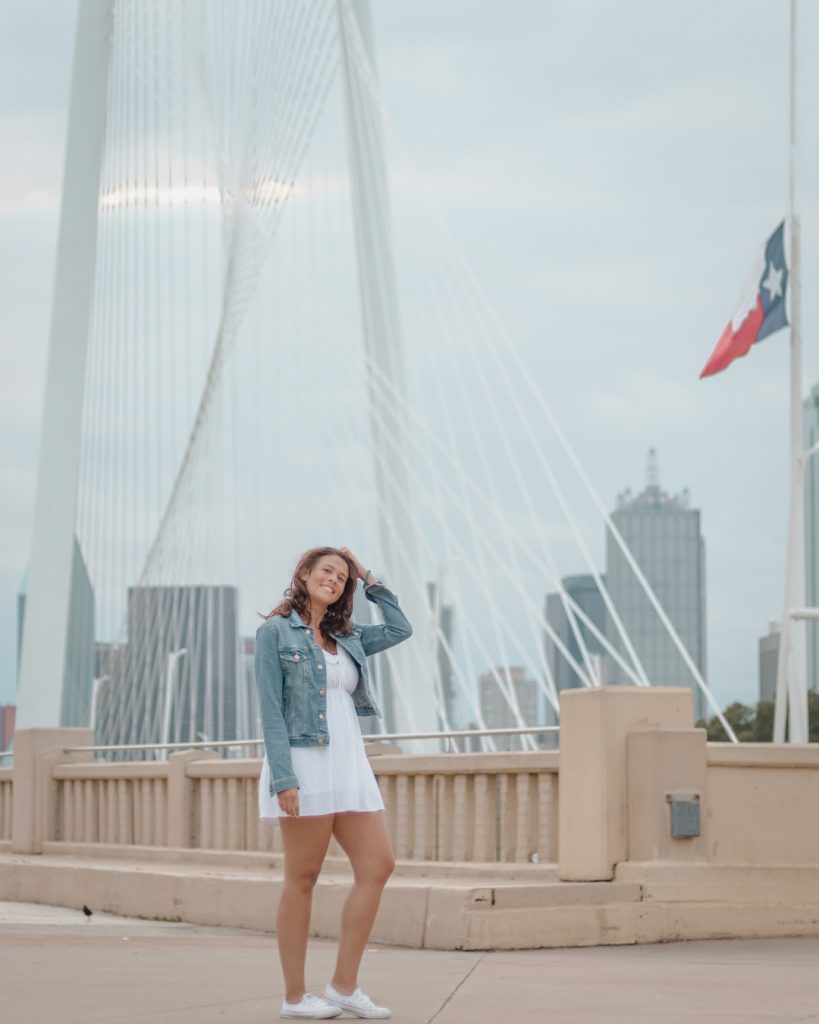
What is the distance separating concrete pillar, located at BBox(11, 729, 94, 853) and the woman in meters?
9.07

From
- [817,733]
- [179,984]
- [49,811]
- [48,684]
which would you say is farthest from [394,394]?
[817,733]

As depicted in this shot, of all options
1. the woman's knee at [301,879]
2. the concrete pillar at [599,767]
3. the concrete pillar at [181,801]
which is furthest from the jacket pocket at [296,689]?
the concrete pillar at [181,801]

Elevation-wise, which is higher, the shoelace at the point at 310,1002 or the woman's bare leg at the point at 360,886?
the woman's bare leg at the point at 360,886

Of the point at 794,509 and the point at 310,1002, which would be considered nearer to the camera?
the point at 310,1002

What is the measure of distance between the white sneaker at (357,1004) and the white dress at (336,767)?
2.02ft

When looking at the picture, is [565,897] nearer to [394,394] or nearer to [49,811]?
[49,811]

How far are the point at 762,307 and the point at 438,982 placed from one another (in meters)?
12.8

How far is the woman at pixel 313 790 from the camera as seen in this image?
607cm

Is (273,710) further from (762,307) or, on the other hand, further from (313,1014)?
(762,307)

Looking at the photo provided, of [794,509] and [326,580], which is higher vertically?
[794,509]

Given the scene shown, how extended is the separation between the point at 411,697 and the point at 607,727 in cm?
1437

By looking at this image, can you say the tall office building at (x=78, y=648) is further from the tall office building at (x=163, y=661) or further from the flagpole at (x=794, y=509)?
the flagpole at (x=794, y=509)

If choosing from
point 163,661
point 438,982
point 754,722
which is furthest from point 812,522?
point 438,982

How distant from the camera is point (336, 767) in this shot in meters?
6.16
